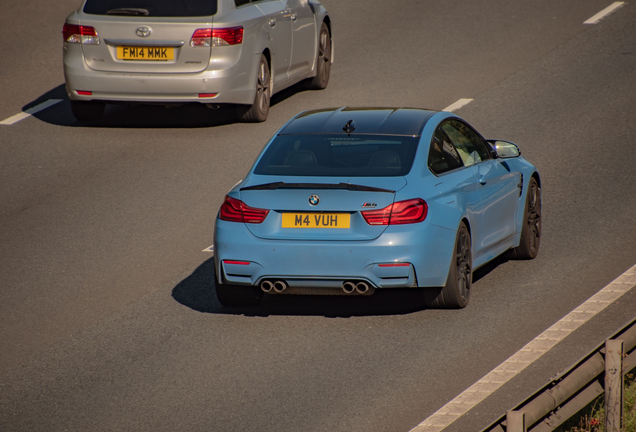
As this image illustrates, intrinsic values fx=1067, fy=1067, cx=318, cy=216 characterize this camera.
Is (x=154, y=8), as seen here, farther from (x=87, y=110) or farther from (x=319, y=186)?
(x=319, y=186)

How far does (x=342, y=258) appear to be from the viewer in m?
7.36

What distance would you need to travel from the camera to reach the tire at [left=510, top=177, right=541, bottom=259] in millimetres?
9367

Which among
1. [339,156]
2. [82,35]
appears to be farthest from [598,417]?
[82,35]

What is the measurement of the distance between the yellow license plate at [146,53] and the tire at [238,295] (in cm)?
596

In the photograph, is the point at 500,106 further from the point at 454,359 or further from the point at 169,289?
the point at 454,359

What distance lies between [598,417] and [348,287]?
217cm

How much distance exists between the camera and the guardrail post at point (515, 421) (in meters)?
4.34

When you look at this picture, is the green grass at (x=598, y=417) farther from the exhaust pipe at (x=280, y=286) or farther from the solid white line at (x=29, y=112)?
the solid white line at (x=29, y=112)

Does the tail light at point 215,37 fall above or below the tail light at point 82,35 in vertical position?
below

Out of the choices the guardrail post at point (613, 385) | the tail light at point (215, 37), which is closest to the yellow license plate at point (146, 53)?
the tail light at point (215, 37)

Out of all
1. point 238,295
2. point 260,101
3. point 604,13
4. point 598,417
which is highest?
point 598,417

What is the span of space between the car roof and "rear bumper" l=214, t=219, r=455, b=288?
3.31 ft

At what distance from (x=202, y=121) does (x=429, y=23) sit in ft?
22.1

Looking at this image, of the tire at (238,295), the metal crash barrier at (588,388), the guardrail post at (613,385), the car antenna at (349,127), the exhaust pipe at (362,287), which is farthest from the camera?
the car antenna at (349,127)
